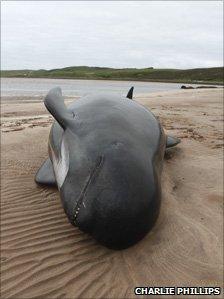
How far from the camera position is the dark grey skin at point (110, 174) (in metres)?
3.85

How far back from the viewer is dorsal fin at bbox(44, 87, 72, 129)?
484cm

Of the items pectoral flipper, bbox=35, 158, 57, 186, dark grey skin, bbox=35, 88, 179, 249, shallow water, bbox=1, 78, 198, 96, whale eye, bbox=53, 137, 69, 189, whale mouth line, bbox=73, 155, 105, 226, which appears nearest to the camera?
dark grey skin, bbox=35, 88, 179, 249

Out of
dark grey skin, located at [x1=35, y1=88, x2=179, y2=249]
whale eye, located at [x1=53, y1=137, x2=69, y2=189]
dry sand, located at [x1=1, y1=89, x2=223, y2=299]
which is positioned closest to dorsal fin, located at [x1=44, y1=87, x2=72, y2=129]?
dark grey skin, located at [x1=35, y1=88, x2=179, y2=249]

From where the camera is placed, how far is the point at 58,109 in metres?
4.97

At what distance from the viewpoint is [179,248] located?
174 inches

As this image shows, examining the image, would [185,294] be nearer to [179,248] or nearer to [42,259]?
[179,248]

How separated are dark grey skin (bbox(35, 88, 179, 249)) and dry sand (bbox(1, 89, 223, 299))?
1.01ft

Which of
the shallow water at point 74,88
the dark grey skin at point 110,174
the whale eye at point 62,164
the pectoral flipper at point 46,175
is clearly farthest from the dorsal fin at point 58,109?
the shallow water at point 74,88

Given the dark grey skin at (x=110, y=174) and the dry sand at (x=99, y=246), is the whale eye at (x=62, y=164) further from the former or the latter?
the dry sand at (x=99, y=246)

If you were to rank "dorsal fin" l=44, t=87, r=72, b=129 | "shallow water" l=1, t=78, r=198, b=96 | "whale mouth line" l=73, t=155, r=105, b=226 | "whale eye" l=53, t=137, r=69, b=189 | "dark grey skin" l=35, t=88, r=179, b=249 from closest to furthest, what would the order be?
"dark grey skin" l=35, t=88, r=179, b=249
"whale mouth line" l=73, t=155, r=105, b=226
"whale eye" l=53, t=137, r=69, b=189
"dorsal fin" l=44, t=87, r=72, b=129
"shallow water" l=1, t=78, r=198, b=96

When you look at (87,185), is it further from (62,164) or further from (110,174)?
(62,164)

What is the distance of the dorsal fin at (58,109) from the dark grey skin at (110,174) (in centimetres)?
1

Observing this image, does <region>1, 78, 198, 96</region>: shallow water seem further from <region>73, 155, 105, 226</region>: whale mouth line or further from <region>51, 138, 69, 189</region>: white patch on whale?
<region>73, 155, 105, 226</region>: whale mouth line

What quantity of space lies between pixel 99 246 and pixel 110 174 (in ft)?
2.72
